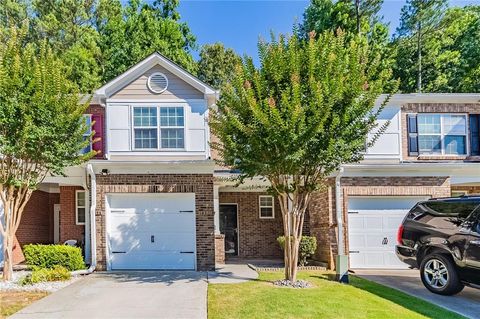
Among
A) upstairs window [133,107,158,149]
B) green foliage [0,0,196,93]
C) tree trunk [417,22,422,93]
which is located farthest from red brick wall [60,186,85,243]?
tree trunk [417,22,422,93]

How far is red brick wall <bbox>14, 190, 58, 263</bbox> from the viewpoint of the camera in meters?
15.9

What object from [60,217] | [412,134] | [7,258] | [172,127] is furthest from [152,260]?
[412,134]

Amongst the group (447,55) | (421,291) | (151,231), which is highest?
(447,55)

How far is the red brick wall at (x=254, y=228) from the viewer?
55.3 ft

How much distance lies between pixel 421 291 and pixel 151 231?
25.4ft

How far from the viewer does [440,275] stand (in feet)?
29.9

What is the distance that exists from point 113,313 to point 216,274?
4.68 meters

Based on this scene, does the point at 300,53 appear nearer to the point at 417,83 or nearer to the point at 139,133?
the point at 139,133

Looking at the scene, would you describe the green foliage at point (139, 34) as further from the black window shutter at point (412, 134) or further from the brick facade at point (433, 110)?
the black window shutter at point (412, 134)

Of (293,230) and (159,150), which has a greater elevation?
(159,150)

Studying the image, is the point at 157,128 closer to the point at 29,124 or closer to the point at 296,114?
the point at 29,124

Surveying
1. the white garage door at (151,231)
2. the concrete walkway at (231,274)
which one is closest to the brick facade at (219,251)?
the concrete walkway at (231,274)

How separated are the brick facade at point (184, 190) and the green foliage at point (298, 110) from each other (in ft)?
10.2

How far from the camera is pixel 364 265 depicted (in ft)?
44.8
